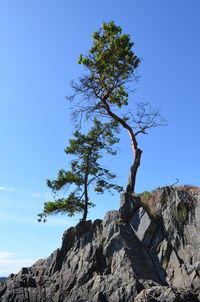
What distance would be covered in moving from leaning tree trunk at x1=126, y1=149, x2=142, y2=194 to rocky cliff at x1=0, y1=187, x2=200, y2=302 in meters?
1.80

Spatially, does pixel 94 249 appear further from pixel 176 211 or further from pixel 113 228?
pixel 176 211

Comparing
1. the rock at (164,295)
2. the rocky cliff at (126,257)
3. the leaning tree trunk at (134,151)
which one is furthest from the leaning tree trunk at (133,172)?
the rock at (164,295)

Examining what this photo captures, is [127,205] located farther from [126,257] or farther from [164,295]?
[164,295]

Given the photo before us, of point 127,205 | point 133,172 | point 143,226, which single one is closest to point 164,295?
point 143,226

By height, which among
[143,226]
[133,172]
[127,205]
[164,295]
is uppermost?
[133,172]

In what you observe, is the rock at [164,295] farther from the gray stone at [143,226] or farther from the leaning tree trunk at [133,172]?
the leaning tree trunk at [133,172]

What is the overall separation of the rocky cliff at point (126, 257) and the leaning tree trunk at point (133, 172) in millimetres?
1802

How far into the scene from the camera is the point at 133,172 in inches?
1121

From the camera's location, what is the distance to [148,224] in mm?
24016

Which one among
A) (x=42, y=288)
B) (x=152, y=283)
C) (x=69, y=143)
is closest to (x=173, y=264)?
(x=152, y=283)

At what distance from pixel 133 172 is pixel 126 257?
8.34m

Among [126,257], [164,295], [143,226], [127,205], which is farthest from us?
[127,205]

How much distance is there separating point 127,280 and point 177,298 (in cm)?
409

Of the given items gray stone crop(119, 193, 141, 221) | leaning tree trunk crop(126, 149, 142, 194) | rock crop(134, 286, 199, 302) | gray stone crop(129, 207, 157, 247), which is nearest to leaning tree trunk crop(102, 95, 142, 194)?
leaning tree trunk crop(126, 149, 142, 194)
